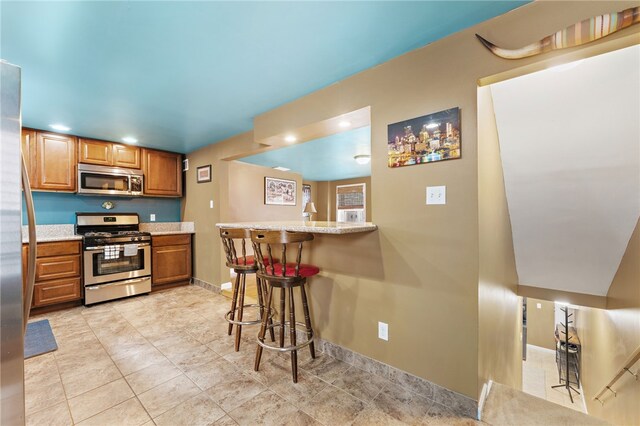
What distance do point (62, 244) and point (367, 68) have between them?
4093 millimetres

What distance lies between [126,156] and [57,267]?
174 cm

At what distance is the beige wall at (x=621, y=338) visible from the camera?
235 cm

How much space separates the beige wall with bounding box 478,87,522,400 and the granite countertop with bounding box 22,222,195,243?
14.0 ft

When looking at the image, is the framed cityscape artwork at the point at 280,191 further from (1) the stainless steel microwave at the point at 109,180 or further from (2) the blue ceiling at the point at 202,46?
(2) the blue ceiling at the point at 202,46

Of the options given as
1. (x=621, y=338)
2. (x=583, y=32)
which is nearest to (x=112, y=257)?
(x=583, y=32)

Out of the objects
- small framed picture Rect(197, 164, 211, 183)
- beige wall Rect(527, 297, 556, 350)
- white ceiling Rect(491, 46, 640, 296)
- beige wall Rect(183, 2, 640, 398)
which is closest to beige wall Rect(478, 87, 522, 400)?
beige wall Rect(183, 2, 640, 398)

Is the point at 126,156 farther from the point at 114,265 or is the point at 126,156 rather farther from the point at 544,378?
the point at 544,378

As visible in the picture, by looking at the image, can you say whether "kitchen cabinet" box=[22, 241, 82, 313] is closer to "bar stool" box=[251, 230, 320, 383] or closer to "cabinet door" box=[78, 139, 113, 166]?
"cabinet door" box=[78, 139, 113, 166]

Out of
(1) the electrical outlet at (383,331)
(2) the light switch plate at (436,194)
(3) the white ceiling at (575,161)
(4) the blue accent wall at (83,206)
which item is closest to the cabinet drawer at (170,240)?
(4) the blue accent wall at (83,206)

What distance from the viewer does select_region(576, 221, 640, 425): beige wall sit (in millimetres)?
2346

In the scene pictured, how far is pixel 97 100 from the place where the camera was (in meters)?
2.50

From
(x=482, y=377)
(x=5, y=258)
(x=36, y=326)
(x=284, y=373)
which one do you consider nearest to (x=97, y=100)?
(x=5, y=258)

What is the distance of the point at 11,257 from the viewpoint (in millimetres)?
917

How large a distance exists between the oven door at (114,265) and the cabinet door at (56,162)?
98 centimetres
